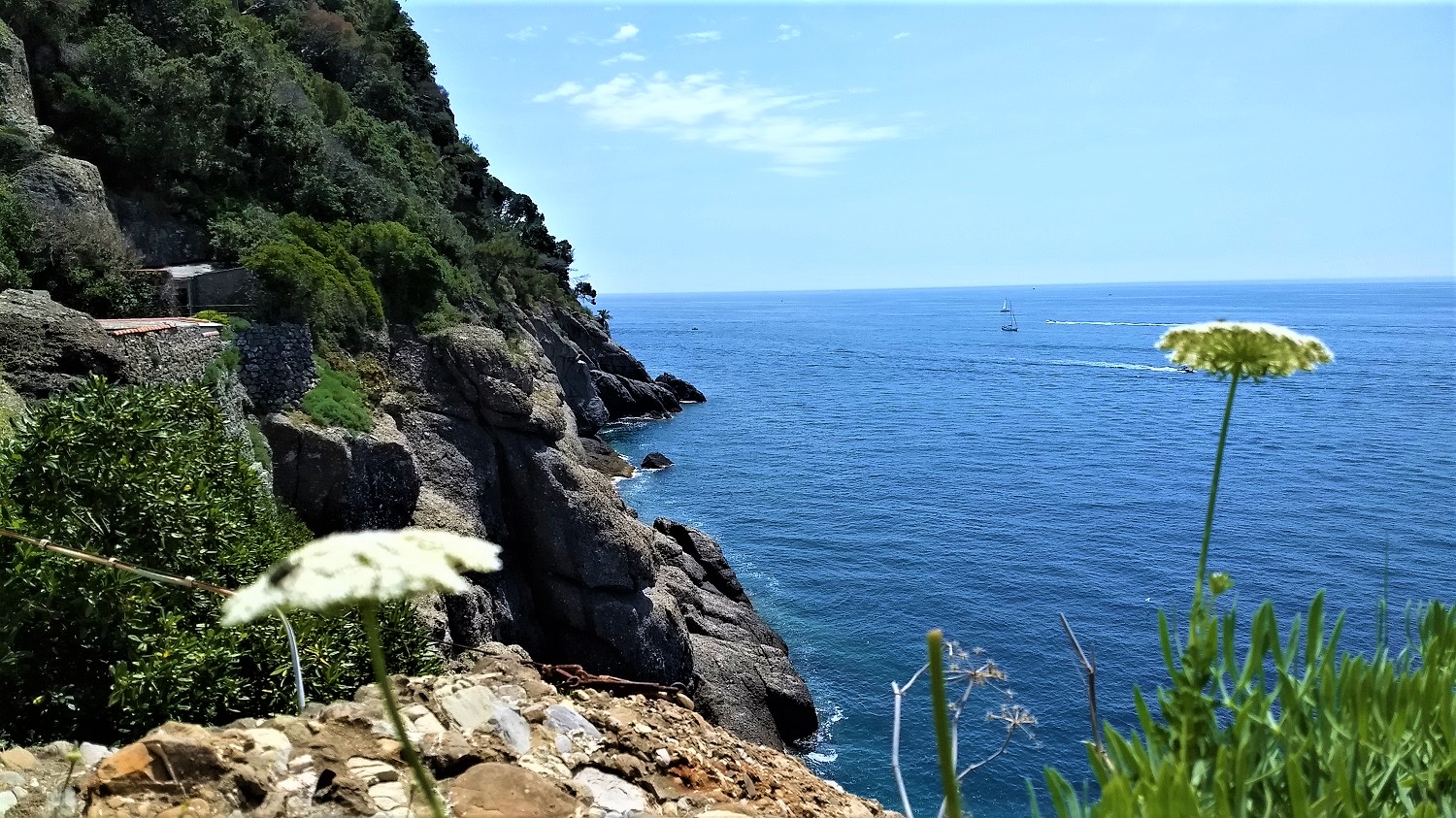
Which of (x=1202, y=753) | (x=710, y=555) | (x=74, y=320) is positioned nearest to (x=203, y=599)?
(x=74, y=320)

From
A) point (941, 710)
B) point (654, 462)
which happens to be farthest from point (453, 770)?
point (654, 462)

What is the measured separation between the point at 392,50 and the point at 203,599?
172 ft

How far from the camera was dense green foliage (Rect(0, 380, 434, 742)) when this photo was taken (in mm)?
8094

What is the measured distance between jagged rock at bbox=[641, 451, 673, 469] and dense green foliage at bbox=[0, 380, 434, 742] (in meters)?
47.8

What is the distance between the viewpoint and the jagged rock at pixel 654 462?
58.2m

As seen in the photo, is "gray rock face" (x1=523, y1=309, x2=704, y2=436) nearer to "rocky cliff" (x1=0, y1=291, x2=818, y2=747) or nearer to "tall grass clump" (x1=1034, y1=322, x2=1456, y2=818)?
"rocky cliff" (x1=0, y1=291, x2=818, y2=747)

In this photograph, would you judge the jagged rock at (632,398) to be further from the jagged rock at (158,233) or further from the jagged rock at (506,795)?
the jagged rock at (506,795)

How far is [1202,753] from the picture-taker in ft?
10.2

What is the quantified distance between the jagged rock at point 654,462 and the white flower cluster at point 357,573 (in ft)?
183

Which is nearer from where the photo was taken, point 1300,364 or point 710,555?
point 1300,364

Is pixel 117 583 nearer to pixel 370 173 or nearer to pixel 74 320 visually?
pixel 74 320

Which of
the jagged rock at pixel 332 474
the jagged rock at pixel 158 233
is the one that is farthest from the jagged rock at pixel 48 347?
the jagged rock at pixel 158 233

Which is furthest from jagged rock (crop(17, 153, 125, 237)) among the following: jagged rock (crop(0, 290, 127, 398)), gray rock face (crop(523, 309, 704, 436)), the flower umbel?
gray rock face (crop(523, 309, 704, 436))

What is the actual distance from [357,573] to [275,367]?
22.8 meters
